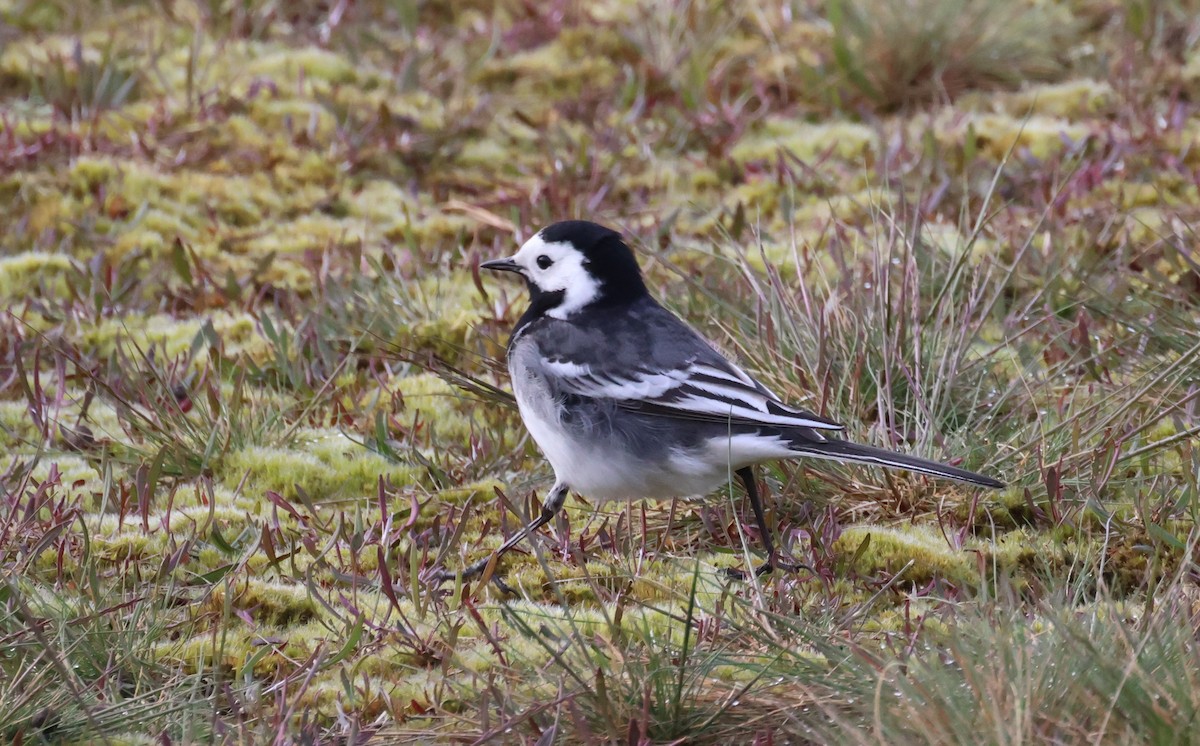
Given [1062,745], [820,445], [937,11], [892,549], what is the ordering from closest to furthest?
[1062,745], [820,445], [892,549], [937,11]

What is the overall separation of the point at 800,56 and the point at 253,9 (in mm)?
4490

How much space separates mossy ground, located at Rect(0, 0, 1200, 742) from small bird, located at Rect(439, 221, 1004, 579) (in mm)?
301

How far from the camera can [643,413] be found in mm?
5422

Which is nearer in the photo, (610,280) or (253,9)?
(610,280)

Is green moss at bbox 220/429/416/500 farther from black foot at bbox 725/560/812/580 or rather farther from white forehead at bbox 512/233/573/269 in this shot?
black foot at bbox 725/560/812/580

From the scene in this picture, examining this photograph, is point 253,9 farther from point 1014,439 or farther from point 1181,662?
point 1181,662

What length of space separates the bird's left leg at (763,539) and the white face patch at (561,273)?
1.26 meters

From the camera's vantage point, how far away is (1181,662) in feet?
11.3

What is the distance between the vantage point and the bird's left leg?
5.13 meters

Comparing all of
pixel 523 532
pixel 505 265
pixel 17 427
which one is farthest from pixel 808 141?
pixel 17 427

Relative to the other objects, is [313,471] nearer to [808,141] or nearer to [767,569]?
[767,569]

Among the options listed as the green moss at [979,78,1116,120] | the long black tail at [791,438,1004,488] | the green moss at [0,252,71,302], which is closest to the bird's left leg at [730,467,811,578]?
the long black tail at [791,438,1004,488]

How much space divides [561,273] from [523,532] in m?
1.48

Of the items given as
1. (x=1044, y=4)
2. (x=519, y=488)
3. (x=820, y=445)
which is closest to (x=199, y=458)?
(x=519, y=488)
